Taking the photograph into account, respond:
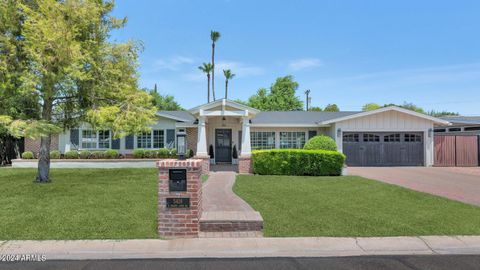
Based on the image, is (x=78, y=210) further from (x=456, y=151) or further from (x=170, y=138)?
(x=456, y=151)

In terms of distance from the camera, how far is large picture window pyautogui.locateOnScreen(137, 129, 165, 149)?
18922 mm

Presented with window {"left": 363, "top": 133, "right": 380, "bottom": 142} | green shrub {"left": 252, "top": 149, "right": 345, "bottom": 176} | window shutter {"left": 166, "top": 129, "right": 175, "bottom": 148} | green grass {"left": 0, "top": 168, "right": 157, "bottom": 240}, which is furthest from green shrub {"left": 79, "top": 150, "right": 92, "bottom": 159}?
window {"left": 363, "top": 133, "right": 380, "bottom": 142}

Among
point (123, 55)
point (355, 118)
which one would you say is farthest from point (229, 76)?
point (123, 55)

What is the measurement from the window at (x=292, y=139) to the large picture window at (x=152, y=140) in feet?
24.8

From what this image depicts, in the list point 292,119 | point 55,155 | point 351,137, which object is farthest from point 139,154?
point 351,137

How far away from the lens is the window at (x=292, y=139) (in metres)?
20.2

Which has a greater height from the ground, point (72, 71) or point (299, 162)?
point (72, 71)

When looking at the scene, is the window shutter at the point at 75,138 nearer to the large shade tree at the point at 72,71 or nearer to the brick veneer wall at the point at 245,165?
the large shade tree at the point at 72,71

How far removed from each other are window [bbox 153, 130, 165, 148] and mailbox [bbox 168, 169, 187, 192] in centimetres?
1384

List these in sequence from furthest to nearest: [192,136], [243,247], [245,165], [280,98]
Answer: [280,98] < [192,136] < [245,165] < [243,247]

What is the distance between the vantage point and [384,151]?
18625mm

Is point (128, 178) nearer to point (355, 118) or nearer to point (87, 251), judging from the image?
point (87, 251)

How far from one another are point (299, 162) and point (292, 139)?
6387 millimetres

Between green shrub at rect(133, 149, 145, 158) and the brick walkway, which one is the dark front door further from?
the brick walkway
